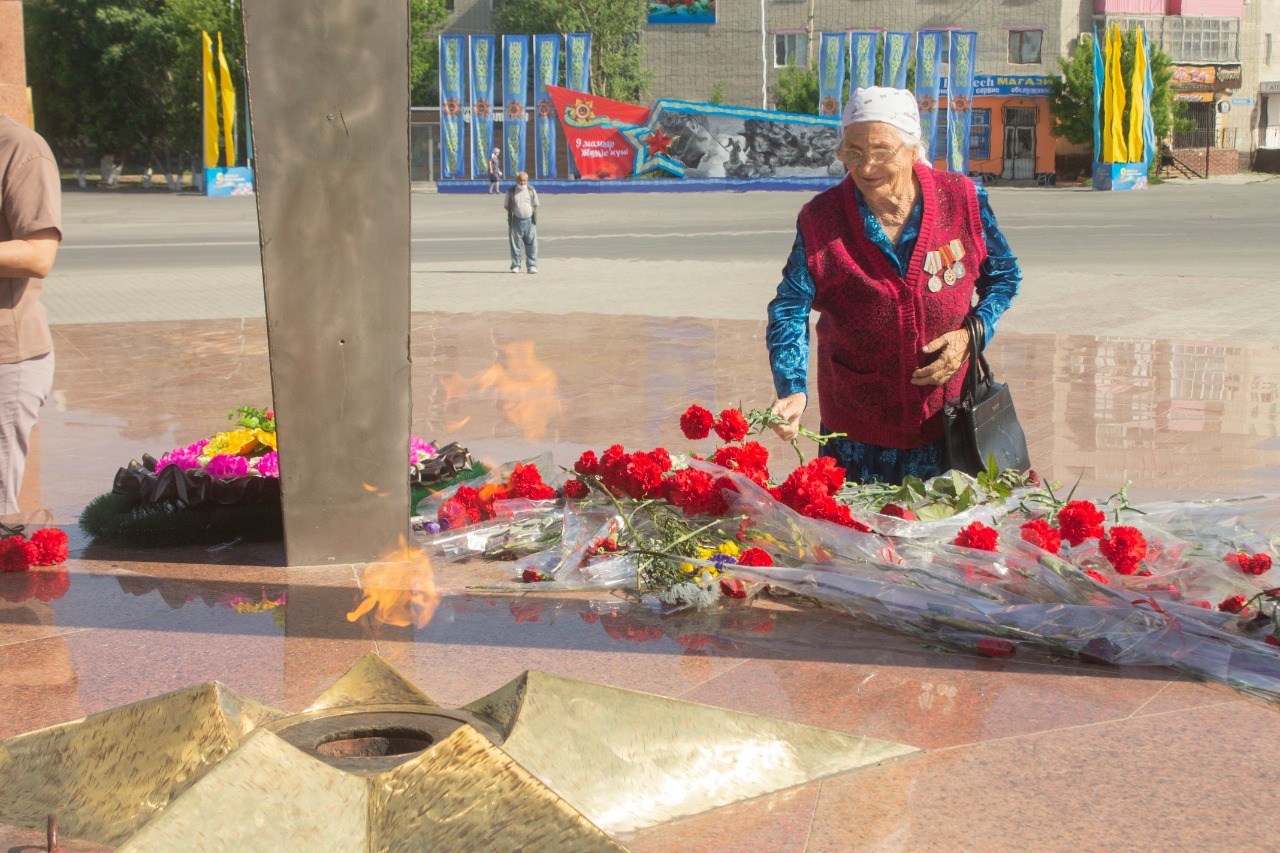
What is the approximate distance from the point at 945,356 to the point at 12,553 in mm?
2823

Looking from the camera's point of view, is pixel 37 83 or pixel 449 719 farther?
pixel 37 83

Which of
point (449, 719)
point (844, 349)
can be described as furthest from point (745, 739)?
point (844, 349)

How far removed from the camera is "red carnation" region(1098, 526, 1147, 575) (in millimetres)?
3562

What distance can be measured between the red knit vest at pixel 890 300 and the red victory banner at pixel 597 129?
34592 mm

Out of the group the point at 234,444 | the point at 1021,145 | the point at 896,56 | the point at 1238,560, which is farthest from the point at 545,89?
the point at 1238,560

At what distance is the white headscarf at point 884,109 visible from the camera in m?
3.73

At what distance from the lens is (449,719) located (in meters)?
2.53

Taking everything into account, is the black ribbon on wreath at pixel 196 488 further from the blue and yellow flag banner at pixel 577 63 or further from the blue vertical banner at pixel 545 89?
the blue and yellow flag banner at pixel 577 63

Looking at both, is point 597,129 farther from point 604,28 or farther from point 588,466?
point 588,466

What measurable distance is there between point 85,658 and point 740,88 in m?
52.5

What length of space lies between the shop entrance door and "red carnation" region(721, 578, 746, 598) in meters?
46.1

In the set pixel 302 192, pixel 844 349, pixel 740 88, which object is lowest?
pixel 844 349

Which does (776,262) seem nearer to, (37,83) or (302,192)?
(302,192)

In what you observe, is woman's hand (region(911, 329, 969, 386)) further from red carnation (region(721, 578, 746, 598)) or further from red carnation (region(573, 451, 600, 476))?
red carnation (region(573, 451, 600, 476))
